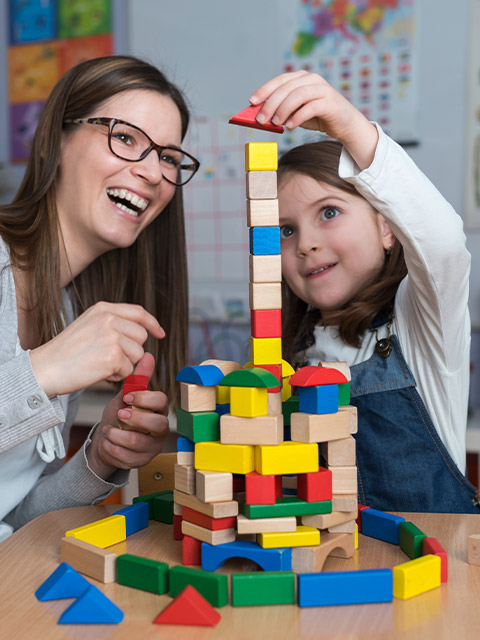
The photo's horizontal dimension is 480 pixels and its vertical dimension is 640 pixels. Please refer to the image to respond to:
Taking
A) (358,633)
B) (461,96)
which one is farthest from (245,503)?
(461,96)

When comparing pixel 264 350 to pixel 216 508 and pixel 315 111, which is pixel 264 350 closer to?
pixel 216 508

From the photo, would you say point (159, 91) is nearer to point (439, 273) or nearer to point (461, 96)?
point (439, 273)

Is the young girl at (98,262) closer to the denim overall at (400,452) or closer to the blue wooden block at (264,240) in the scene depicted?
the blue wooden block at (264,240)

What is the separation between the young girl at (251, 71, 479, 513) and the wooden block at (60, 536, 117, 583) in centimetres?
53

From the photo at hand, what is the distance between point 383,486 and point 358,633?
1.87 feet

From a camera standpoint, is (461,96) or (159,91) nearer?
(159,91)

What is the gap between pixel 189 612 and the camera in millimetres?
576

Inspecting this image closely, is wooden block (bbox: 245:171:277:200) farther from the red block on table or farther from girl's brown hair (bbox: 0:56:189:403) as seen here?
girl's brown hair (bbox: 0:56:189:403)

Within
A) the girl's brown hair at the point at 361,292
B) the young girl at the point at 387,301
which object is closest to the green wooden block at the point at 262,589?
the young girl at the point at 387,301

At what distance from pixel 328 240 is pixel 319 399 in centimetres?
52

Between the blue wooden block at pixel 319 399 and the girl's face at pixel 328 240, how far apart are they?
1.62ft

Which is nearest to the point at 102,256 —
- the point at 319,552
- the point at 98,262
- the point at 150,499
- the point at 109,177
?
the point at 98,262

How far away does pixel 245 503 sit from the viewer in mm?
685

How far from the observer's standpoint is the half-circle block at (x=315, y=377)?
0.68m
